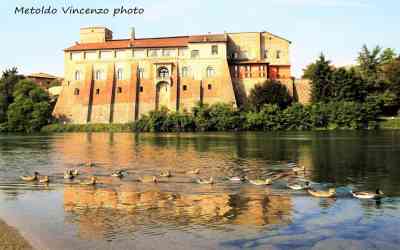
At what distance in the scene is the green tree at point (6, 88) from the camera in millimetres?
90438

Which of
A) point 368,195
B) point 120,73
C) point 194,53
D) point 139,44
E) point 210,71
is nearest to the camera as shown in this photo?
point 368,195

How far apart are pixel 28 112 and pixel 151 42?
23511mm

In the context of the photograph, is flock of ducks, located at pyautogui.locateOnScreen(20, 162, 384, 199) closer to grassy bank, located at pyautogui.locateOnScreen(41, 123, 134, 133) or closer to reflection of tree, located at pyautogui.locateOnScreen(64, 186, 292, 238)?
reflection of tree, located at pyautogui.locateOnScreen(64, 186, 292, 238)

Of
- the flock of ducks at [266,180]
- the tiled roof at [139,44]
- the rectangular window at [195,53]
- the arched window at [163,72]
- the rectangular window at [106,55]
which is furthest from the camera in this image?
the rectangular window at [106,55]

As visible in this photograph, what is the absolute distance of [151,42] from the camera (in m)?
88.6

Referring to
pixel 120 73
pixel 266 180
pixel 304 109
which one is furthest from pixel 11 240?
pixel 120 73

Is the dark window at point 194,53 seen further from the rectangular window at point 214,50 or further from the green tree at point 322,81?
the green tree at point 322,81

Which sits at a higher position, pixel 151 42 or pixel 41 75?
pixel 151 42

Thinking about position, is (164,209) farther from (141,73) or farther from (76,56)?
(76,56)

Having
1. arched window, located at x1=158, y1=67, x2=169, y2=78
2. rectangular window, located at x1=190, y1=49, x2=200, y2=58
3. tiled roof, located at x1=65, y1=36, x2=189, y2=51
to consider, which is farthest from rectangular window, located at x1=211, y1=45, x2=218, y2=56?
arched window, located at x1=158, y1=67, x2=169, y2=78

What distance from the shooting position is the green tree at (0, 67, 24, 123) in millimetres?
90438

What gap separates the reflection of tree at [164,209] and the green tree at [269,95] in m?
61.0

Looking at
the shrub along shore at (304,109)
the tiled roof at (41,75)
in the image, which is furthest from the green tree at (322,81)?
the tiled roof at (41,75)

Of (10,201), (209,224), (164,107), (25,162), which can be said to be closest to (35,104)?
(164,107)
